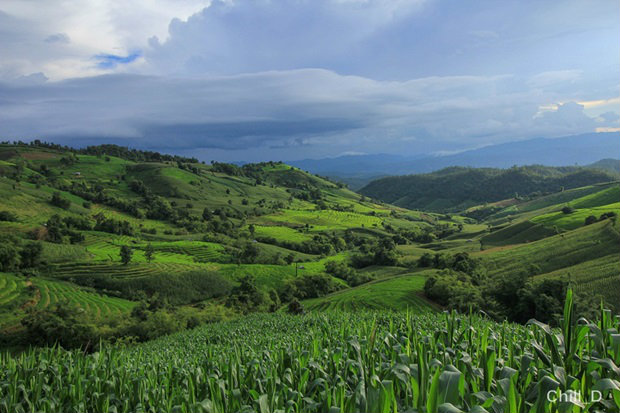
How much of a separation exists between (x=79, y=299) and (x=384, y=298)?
76.1m

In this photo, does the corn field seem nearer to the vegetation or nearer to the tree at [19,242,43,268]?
the vegetation

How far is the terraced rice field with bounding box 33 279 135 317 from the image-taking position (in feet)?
289

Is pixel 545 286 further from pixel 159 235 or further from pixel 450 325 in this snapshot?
pixel 159 235

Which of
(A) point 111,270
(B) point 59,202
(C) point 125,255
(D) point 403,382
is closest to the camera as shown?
(D) point 403,382

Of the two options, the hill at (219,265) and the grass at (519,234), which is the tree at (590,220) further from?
the grass at (519,234)

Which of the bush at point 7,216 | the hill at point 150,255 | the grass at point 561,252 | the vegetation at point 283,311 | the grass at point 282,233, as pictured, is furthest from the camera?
the grass at point 282,233

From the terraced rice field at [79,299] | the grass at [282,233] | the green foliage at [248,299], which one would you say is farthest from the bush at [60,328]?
the grass at [282,233]

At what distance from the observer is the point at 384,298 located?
82438 millimetres

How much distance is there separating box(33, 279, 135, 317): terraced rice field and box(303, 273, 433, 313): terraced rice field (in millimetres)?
48523

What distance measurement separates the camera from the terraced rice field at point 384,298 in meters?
79.1

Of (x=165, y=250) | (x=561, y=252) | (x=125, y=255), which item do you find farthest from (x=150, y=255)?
(x=561, y=252)

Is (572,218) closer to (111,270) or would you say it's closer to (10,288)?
(111,270)

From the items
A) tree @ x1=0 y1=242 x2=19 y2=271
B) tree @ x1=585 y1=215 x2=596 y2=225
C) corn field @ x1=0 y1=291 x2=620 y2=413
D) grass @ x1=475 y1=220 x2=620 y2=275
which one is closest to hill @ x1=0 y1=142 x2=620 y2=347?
tree @ x1=0 y1=242 x2=19 y2=271

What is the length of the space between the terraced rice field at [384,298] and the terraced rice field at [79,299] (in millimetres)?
48523
